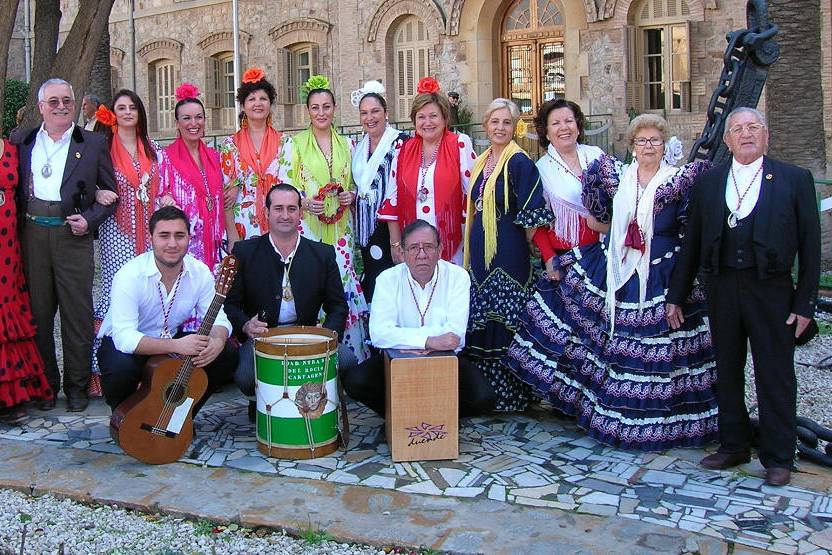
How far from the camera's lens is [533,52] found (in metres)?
16.4

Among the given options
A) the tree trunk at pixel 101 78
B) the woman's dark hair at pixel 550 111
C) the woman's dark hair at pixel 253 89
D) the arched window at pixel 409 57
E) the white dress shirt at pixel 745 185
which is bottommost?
the white dress shirt at pixel 745 185

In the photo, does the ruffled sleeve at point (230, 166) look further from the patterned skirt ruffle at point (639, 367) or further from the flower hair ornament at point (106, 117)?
the patterned skirt ruffle at point (639, 367)

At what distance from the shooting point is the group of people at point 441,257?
407 cm

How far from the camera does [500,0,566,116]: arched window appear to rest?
16.1 m

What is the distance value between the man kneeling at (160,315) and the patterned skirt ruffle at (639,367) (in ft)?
5.81

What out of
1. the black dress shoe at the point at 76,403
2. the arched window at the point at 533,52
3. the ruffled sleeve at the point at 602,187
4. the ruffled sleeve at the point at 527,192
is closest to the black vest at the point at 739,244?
the ruffled sleeve at the point at 602,187

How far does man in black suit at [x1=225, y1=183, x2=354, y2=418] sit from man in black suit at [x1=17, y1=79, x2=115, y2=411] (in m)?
0.99

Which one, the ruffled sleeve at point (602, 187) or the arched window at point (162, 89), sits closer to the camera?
the ruffled sleeve at point (602, 187)

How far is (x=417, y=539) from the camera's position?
11.6 ft

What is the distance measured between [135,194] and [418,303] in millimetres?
1936

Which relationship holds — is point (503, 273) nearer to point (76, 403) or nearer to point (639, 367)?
point (639, 367)

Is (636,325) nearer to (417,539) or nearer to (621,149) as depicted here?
(417,539)

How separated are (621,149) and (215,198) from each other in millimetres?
10055

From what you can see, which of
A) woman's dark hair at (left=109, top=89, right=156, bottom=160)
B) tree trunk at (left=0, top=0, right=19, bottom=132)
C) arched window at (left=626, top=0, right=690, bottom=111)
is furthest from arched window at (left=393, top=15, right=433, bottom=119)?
woman's dark hair at (left=109, top=89, right=156, bottom=160)
